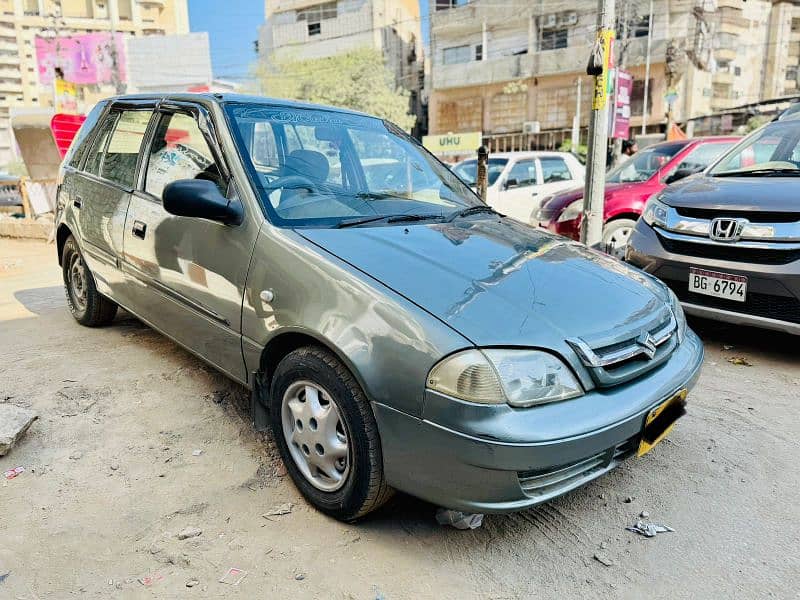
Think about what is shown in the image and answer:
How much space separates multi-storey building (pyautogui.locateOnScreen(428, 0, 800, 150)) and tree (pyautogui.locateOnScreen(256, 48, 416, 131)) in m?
2.91

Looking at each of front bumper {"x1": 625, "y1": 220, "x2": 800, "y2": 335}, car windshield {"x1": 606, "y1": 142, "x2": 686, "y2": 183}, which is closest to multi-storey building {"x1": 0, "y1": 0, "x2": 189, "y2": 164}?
car windshield {"x1": 606, "y1": 142, "x2": 686, "y2": 183}

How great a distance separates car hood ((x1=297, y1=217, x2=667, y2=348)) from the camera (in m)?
2.04

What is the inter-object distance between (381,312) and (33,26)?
290 ft

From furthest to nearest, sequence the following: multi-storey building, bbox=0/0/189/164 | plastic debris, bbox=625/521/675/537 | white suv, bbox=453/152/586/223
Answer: multi-storey building, bbox=0/0/189/164, white suv, bbox=453/152/586/223, plastic debris, bbox=625/521/675/537

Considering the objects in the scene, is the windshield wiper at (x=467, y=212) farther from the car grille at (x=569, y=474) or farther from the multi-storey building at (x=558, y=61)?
the multi-storey building at (x=558, y=61)

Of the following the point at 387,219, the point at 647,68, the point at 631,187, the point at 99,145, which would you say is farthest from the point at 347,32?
the point at 387,219

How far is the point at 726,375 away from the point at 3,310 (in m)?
6.15

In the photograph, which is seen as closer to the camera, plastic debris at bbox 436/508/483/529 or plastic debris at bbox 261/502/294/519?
plastic debris at bbox 436/508/483/529

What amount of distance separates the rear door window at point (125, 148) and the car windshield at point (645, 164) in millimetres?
5994

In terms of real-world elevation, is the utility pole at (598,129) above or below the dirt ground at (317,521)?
above

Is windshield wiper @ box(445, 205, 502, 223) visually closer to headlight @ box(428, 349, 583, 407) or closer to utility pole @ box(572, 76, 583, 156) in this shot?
headlight @ box(428, 349, 583, 407)

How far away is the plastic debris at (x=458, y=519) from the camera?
2289mm

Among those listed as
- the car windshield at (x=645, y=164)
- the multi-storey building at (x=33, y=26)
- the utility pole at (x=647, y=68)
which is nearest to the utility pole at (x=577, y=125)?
the utility pole at (x=647, y=68)

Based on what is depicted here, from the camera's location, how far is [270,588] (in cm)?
201
